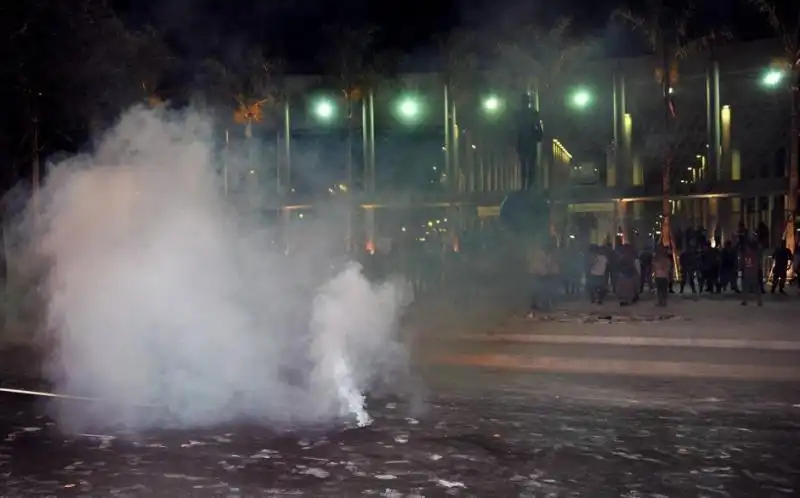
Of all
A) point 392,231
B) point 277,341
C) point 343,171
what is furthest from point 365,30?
point 277,341

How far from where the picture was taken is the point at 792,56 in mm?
25688

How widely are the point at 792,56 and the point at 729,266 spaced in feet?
27.6

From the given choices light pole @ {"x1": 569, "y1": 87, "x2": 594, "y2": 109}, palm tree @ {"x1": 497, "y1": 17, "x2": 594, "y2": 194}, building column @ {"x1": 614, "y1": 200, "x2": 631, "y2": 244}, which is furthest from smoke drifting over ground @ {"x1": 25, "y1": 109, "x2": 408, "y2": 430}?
light pole @ {"x1": 569, "y1": 87, "x2": 594, "y2": 109}

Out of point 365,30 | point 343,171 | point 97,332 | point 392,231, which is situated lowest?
point 97,332

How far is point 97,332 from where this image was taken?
1148cm

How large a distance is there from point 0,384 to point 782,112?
88.5 ft

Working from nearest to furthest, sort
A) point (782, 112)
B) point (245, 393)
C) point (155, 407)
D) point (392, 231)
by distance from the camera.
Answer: point (155, 407) < point (245, 393) < point (782, 112) < point (392, 231)

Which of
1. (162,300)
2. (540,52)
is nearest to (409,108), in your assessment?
(540,52)

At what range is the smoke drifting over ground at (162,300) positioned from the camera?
1074cm

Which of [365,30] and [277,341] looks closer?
[277,341]

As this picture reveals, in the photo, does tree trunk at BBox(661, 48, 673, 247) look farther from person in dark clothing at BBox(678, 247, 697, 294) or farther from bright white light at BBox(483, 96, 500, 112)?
bright white light at BBox(483, 96, 500, 112)

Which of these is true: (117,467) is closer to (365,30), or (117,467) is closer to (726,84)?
(726,84)

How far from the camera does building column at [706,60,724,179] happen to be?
31500 millimetres

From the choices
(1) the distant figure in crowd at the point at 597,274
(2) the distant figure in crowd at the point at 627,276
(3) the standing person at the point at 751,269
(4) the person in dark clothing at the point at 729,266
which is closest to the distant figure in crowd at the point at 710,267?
(4) the person in dark clothing at the point at 729,266
